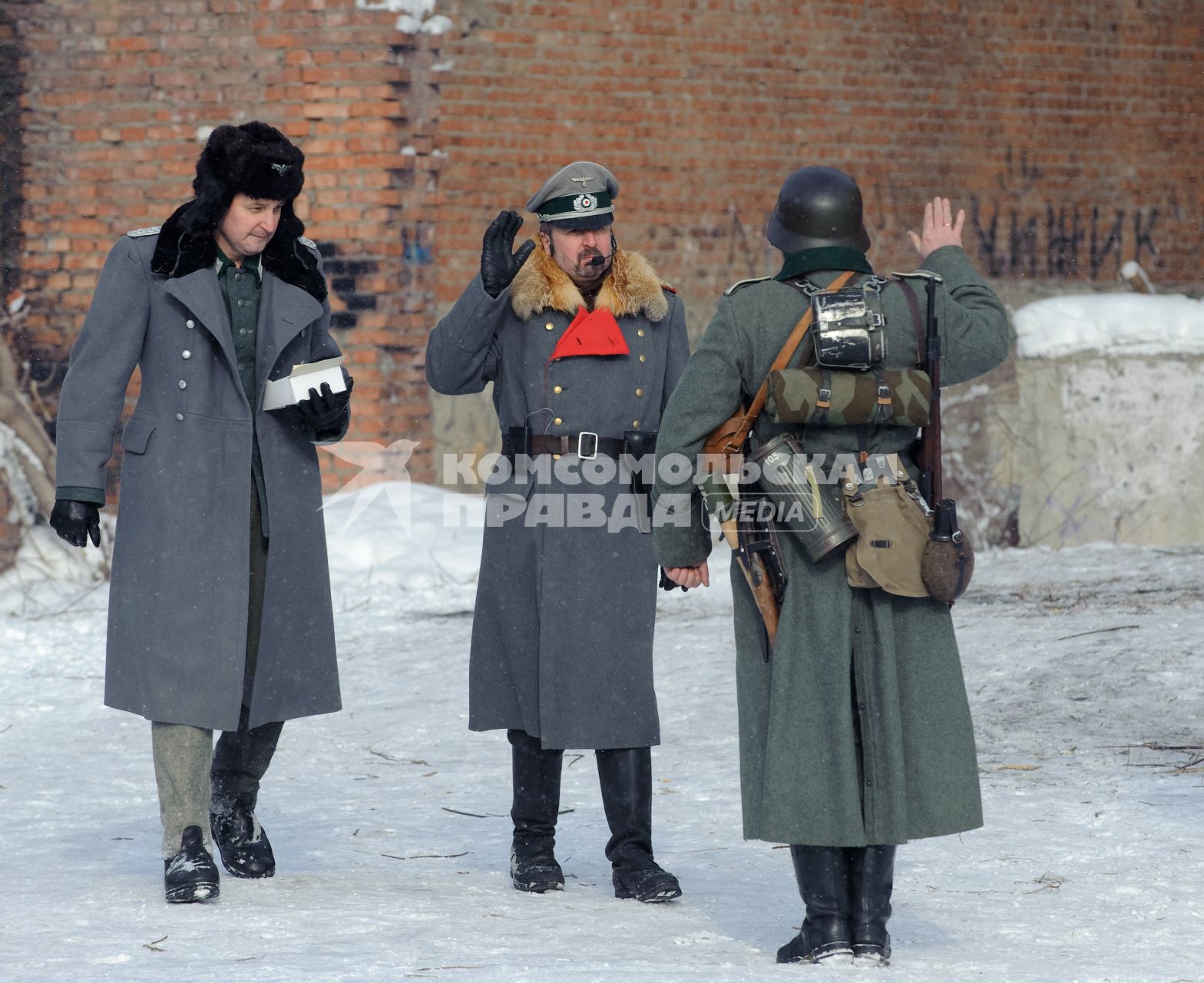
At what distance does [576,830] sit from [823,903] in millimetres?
1722

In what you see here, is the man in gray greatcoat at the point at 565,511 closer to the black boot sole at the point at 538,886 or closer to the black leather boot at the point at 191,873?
the black boot sole at the point at 538,886

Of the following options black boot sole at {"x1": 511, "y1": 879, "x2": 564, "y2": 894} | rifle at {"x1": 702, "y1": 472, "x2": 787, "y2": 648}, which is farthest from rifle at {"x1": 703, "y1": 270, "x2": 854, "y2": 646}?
black boot sole at {"x1": 511, "y1": 879, "x2": 564, "y2": 894}

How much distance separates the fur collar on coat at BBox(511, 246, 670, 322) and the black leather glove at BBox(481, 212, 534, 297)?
0.11m

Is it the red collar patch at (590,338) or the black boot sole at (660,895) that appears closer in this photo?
the black boot sole at (660,895)

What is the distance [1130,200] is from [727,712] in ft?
22.0

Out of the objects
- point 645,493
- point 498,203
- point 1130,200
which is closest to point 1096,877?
point 645,493

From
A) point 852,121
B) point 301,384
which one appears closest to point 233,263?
point 301,384

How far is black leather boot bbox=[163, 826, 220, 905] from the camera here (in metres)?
4.38

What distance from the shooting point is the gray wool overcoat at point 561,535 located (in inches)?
184


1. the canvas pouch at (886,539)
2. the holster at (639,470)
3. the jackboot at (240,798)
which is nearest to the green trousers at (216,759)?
the jackboot at (240,798)

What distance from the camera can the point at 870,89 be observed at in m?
11.3

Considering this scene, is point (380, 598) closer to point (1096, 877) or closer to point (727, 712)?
point (727, 712)

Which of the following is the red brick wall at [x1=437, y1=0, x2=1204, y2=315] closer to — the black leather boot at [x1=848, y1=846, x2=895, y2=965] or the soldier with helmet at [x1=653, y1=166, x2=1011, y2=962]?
the soldier with helmet at [x1=653, y1=166, x2=1011, y2=962]

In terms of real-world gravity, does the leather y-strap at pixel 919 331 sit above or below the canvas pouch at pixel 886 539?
above
